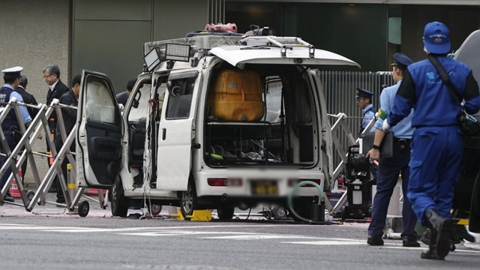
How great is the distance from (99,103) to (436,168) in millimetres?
7096

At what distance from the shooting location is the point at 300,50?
1403cm

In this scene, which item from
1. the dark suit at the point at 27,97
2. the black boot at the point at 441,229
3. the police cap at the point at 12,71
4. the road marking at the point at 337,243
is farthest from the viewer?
the dark suit at the point at 27,97

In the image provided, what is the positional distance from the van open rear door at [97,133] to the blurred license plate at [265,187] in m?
9.07

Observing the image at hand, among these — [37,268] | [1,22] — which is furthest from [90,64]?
[37,268]

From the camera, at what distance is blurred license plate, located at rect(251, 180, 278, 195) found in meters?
6.18

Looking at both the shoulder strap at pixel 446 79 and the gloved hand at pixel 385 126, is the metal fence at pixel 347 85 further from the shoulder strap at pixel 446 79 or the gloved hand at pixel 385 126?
the shoulder strap at pixel 446 79

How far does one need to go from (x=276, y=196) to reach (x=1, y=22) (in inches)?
713

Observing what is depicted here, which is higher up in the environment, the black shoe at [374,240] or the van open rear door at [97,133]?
the van open rear door at [97,133]

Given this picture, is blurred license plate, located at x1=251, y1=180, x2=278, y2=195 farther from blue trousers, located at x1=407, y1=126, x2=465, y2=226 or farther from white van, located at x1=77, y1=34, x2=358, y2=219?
white van, located at x1=77, y1=34, x2=358, y2=219

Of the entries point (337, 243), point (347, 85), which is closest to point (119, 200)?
point (337, 243)

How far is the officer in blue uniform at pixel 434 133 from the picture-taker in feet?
30.4

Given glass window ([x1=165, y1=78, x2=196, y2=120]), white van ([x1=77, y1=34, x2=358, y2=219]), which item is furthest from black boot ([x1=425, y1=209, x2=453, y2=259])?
glass window ([x1=165, y1=78, x2=196, y2=120])

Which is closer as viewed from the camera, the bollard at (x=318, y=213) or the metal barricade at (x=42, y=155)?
the bollard at (x=318, y=213)

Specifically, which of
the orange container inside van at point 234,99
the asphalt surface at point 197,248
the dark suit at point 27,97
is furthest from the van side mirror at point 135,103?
the dark suit at point 27,97
